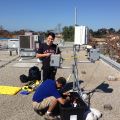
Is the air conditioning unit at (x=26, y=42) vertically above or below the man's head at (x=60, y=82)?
above

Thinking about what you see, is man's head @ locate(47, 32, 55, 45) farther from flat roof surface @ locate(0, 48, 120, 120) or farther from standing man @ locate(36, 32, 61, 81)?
flat roof surface @ locate(0, 48, 120, 120)

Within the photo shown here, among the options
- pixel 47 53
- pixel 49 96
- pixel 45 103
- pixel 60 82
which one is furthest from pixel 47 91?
pixel 47 53

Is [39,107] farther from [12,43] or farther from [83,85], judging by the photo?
[12,43]

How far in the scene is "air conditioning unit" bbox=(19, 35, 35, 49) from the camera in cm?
2136

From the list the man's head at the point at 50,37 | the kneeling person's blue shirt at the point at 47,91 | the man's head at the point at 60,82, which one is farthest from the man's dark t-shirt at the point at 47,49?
the man's head at the point at 60,82

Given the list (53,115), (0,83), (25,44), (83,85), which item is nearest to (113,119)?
(53,115)

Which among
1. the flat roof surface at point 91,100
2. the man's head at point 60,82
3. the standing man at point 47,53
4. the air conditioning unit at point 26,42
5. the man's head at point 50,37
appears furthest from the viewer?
the air conditioning unit at point 26,42

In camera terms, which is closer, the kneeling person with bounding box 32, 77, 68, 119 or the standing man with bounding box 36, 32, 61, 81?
the kneeling person with bounding box 32, 77, 68, 119

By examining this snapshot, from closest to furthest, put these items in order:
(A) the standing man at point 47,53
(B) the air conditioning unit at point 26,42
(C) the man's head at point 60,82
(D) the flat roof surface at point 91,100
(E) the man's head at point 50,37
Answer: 1. (C) the man's head at point 60,82
2. (D) the flat roof surface at point 91,100
3. (E) the man's head at point 50,37
4. (A) the standing man at point 47,53
5. (B) the air conditioning unit at point 26,42

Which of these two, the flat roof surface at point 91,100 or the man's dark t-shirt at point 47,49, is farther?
the man's dark t-shirt at point 47,49

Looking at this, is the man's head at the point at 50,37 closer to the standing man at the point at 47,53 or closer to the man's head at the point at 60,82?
the standing man at the point at 47,53

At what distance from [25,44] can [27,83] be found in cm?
1054

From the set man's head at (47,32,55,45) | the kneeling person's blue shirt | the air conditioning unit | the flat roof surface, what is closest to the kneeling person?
the kneeling person's blue shirt

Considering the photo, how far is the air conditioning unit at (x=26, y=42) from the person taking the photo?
70.1ft
